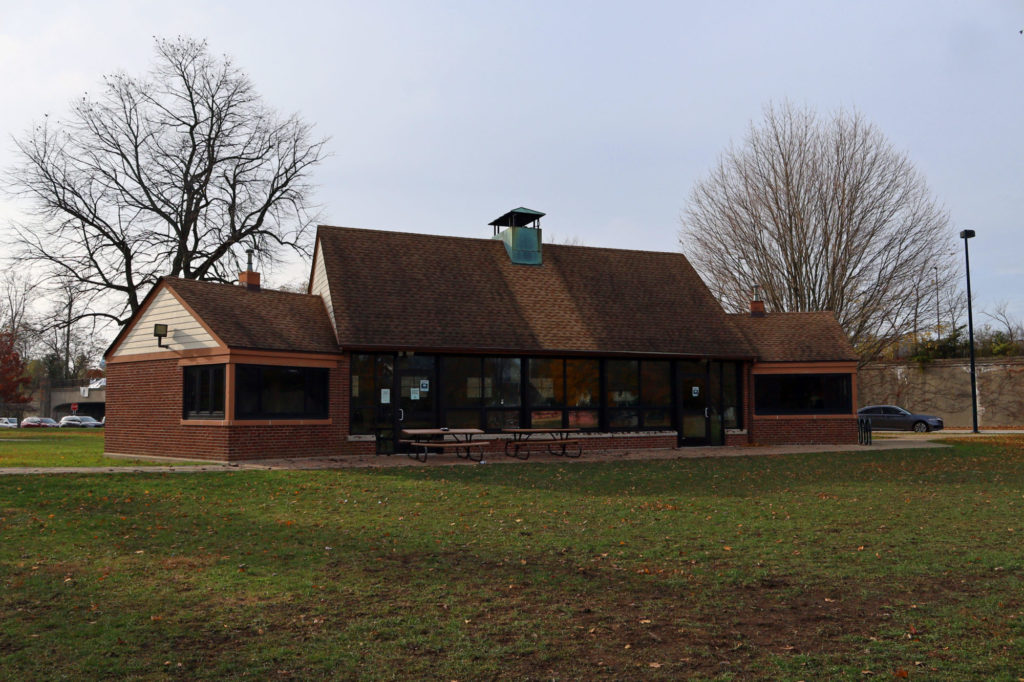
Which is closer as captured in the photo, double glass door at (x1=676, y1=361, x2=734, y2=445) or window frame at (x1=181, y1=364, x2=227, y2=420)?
window frame at (x1=181, y1=364, x2=227, y2=420)

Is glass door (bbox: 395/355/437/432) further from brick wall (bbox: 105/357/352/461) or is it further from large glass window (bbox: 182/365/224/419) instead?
large glass window (bbox: 182/365/224/419)

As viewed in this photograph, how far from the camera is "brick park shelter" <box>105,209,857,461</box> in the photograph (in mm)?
19797

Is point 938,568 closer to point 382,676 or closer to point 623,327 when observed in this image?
point 382,676

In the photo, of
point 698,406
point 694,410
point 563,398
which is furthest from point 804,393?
point 563,398

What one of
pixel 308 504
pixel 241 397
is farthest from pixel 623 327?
pixel 308 504

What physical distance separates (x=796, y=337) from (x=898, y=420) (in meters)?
14.1

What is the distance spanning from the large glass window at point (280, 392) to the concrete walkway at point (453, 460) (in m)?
1.23

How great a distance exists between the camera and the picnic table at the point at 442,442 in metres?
19.6

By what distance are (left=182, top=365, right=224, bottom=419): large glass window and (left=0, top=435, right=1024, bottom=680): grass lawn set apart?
6.03 metres

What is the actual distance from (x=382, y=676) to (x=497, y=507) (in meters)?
7.00

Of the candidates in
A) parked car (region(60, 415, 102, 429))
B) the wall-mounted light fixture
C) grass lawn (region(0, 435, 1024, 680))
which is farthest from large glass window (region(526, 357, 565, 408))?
parked car (region(60, 415, 102, 429))

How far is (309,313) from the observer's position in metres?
21.6

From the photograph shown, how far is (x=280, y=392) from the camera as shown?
1977 centimetres

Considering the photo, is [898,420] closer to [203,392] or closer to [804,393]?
[804,393]
